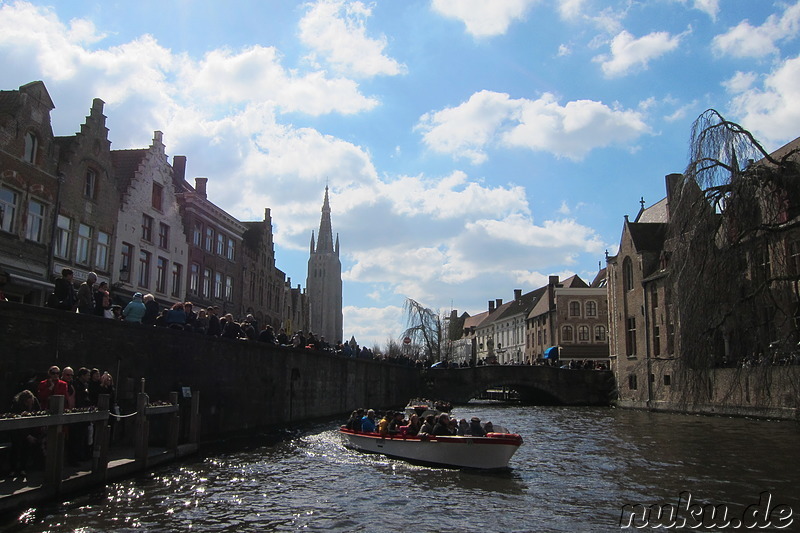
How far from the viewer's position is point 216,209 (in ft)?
131

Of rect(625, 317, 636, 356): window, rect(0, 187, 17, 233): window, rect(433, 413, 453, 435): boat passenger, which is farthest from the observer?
rect(625, 317, 636, 356): window

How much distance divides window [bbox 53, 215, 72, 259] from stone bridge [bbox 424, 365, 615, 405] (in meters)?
37.5

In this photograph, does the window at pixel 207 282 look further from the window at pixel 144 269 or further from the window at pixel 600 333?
the window at pixel 600 333

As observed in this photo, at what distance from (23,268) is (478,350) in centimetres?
9519

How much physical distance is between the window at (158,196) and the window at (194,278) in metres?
4.41

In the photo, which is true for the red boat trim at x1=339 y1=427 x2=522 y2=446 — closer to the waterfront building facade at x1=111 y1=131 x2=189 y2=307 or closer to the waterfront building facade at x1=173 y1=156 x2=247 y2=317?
the waterfront building facade at x1=111 y1=131 x2=189 y2=307

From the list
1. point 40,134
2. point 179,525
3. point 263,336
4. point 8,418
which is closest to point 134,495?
point 179,525

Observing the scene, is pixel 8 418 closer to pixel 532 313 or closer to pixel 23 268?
pixel 23 268

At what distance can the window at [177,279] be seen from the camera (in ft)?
115

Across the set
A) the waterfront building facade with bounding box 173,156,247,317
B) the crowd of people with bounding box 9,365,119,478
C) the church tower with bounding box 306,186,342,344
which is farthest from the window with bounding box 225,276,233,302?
the church tower with bounding box 306,186,342,344

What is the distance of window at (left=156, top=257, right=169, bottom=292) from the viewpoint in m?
33.2

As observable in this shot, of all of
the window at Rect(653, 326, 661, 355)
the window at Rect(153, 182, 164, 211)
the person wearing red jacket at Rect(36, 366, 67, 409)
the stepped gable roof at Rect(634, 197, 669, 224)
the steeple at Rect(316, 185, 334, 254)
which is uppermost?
the steeple at Rect(316, 185, 334, 254)

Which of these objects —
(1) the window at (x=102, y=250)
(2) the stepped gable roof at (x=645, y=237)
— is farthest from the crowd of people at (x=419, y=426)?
(2) the stepped gable roof at (x=645, y=237)

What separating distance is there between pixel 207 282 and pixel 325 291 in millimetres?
101367
